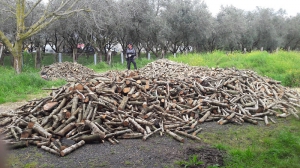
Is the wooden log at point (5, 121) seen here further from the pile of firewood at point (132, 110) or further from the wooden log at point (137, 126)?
the wooden log at point (137, 126)

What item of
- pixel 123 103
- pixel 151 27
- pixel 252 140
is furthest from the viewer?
pixel 151 27

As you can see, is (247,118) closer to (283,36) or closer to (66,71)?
(66,71)

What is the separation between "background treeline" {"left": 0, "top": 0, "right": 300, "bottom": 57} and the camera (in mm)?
22055

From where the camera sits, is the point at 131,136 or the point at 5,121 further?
the point at 5,121

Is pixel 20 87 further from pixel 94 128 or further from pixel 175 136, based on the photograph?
pixel 175 136

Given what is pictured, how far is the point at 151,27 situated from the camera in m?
27.9

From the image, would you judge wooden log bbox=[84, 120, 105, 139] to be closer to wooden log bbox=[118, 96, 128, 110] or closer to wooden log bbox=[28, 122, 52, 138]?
wooden log bbox=[28, 122, 52, 138]

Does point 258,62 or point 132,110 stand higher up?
point 258,62

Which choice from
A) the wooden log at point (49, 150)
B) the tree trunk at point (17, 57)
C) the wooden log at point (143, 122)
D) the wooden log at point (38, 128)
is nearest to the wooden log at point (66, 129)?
the wooden log at point (38, 128)

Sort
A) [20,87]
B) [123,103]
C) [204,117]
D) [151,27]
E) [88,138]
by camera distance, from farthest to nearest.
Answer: [151,27] < [20,87] < [204,117] < [123,103] < [88,138]

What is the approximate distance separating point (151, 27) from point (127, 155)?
24108 millimetres

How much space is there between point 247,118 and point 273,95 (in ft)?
9.18

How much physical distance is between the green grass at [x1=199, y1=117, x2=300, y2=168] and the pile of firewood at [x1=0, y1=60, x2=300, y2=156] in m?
0.44

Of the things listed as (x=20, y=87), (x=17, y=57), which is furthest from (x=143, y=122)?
(x=17, y=57)
